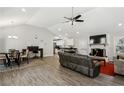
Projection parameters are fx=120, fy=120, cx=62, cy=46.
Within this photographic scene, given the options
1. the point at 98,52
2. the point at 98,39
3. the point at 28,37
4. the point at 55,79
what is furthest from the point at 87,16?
the point at 28,37

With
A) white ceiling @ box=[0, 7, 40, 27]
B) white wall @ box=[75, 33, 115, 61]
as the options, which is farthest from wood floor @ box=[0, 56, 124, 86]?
white wall @ box=[75, 33, 115, 61]

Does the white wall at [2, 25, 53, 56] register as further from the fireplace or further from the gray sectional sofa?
the gray sectional sofa

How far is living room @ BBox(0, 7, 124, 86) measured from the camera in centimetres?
518

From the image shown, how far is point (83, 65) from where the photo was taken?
532 centimetres

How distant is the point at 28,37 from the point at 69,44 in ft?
17.3

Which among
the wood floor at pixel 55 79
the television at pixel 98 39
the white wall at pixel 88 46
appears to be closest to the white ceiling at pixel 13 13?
the wood floor at pixel 55 79

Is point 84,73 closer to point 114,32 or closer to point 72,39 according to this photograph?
point 114,32

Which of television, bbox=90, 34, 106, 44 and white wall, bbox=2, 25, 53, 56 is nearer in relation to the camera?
television, bbox=90, 34, 106, 44

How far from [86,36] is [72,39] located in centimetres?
251

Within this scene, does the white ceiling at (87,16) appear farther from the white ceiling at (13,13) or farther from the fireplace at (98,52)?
the fireplace at (98,52)

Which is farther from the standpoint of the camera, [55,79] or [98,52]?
[98,52]

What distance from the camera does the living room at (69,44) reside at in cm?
518

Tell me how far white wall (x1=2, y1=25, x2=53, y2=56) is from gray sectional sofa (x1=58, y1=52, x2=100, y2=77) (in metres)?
5.53

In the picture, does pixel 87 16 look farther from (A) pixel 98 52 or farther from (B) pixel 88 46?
(B) pixel 88 46
